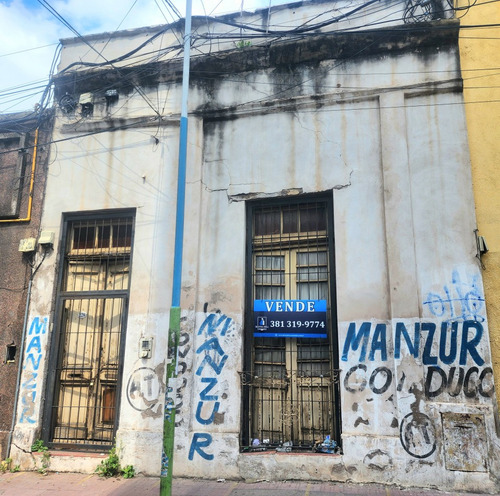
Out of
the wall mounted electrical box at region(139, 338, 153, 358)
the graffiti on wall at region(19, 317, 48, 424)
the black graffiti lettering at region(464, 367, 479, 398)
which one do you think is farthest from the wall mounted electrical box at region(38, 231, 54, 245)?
the black graffiti lettering at region(464, 367, 479, 398)

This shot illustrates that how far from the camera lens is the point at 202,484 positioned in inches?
253

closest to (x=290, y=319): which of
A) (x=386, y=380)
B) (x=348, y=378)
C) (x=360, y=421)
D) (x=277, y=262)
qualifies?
(x=277, y=262)

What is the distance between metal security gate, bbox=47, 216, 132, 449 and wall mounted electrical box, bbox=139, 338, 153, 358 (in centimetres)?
48

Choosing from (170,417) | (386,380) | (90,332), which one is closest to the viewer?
(170,417)

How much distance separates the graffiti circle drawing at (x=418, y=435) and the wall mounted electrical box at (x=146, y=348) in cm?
379

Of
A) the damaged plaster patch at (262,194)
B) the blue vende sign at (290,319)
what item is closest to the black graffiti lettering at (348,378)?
the blue vende sign at (290,319)

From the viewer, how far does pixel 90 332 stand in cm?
793

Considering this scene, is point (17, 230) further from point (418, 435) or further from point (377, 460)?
point (418, 435)

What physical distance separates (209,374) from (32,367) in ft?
10.1

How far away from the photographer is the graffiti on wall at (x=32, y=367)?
25.0 feet

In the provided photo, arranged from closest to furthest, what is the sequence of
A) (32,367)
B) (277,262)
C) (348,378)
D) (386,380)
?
1. (386,380)
2. (348,378)
3. (277,262)
4. (32,367)

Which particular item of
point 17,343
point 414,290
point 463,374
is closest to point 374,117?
point 414,290

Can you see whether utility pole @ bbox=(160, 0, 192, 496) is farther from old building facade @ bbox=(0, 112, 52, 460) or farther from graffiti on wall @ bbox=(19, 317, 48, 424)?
old building facade @ bbox=(0, 112, 52, 460)

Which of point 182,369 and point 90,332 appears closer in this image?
point 182,369
